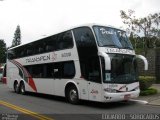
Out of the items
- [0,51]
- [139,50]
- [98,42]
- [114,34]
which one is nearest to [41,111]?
[98,42]

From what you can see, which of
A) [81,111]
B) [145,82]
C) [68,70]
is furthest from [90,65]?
[145,82]

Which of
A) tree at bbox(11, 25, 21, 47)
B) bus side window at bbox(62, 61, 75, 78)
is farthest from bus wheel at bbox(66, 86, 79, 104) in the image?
tree at bbox(11, 25, 21, 47)

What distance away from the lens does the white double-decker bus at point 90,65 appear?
14633mm

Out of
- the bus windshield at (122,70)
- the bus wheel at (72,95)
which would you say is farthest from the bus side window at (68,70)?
the bus windshield at (122,70)

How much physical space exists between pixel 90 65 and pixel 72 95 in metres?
2.29

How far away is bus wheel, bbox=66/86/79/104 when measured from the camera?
53.8ft

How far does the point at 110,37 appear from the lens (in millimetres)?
15562

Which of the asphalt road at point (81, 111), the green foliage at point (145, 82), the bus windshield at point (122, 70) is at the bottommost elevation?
the asphalt road at point (81, 111)

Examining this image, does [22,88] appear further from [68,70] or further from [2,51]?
[2,51]

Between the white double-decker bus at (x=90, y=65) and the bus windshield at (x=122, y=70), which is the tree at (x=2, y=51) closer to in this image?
the white double-decker bus at (x=90, y=65)

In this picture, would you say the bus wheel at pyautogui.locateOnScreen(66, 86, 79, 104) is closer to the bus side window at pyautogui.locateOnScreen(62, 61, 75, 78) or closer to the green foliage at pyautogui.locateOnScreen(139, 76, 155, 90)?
the bus side window at pyautogui.locateOnScreen(62, 61, 75, 78)

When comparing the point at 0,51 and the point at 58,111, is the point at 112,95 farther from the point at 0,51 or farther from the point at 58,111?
the point at 0,51

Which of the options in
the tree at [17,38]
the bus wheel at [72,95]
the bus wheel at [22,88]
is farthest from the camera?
the tree at [17,38]

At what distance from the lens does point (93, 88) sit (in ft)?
49.4
